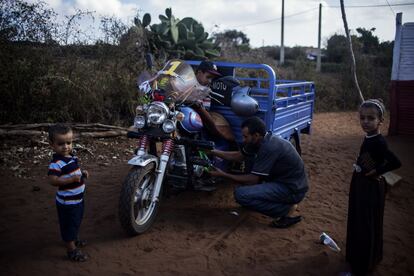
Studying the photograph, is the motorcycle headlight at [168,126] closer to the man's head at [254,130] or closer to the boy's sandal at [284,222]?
the man's head at [254,130]

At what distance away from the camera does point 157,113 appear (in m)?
3.48

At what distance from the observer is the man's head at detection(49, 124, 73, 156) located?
280cm

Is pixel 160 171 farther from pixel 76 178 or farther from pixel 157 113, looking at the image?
pixel 76 178

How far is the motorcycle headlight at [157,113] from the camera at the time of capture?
136 inches

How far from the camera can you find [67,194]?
2891mm

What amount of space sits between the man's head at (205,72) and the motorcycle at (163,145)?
331 mm

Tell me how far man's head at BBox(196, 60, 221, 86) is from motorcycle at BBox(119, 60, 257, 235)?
33 cm

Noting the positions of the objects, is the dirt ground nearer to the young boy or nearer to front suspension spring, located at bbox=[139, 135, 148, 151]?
the young boy

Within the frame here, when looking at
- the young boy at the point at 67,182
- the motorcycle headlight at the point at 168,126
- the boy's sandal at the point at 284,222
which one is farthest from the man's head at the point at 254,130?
the young boy at the point at 67,182

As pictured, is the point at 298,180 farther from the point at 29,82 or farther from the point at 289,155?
the point at 29,82

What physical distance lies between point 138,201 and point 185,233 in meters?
0.58

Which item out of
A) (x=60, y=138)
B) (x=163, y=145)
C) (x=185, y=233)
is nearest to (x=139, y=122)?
(x=163, y=145)

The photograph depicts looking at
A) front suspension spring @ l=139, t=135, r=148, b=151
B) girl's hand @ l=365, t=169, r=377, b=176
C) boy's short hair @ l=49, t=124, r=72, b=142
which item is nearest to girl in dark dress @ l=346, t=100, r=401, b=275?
girl's hand @ l=365, t=169, r=377, b=176

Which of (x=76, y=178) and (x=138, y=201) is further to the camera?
(x=138, y=201)
